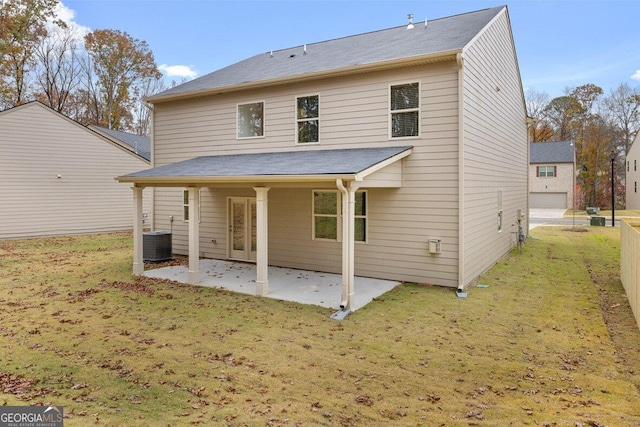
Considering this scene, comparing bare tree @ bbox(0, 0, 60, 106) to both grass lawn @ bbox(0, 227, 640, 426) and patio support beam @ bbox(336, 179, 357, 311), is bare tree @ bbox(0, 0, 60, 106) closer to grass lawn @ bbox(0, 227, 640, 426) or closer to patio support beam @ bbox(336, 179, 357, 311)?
grass lawn @ bbox(0, 227, 640, 426)

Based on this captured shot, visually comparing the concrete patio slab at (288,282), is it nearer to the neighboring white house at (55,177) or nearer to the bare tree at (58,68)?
the neighboring white house at (55,177)

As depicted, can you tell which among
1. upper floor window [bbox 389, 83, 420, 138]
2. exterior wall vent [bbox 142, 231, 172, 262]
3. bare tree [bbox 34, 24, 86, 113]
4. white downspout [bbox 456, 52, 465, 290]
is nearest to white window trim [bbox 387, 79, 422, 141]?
upper floor window [bbox 389, 83, 420, 138]

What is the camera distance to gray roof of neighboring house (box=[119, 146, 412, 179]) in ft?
24.6

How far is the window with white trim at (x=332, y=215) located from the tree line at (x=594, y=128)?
34.8 metres

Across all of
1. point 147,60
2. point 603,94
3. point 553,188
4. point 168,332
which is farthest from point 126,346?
point 603,94

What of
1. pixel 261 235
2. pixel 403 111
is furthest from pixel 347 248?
pixel 403 111

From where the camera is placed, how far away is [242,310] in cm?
710

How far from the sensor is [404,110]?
351 inches

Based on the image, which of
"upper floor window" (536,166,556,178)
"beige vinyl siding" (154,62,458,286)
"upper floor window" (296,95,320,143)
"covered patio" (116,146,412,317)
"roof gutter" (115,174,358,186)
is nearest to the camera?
"roof gutter" (115,174,358,186)

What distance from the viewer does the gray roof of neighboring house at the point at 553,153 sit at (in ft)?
125

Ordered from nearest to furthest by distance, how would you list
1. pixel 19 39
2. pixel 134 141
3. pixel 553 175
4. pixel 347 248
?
pixel 347 248 → pixel 19 39 → pixel 134 141 → pixel 553 175

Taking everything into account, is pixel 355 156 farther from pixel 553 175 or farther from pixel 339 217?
pixel 553 175

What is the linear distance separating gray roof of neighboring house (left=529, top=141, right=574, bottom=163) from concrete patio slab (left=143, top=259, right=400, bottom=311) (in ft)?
121

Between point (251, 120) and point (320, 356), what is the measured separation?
7.86 meters
